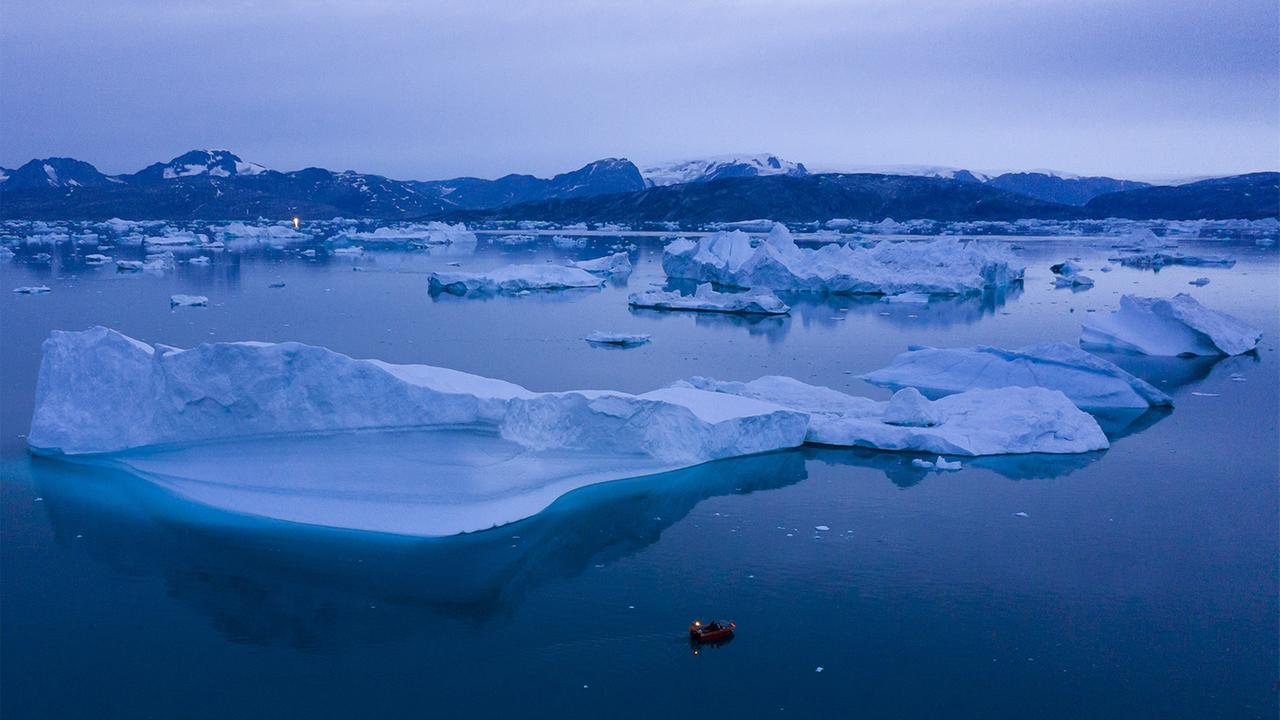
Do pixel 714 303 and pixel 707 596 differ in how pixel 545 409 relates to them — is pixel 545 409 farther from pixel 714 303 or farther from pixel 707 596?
pixel 714 303

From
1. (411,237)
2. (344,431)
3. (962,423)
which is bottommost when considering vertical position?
(962,423)

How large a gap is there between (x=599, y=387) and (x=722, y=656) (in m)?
6.06

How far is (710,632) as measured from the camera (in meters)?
4.95

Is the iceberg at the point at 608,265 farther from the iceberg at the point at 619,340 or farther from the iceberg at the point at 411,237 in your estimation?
the iceberg at the point at 411,237

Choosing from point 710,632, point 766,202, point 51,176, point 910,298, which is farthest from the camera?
point 51,176

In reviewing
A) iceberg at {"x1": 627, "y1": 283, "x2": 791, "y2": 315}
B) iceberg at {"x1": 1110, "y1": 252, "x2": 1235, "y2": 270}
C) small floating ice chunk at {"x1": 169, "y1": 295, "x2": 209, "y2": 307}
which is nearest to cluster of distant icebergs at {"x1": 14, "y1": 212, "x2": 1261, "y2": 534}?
iceberg at {"x1": 627, "y1": 283, "x2": 791, "y2": 315}

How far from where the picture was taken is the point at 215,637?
16.7 ft

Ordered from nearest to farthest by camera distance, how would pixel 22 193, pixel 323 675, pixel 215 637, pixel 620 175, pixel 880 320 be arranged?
1. pixel 323 675
2. pixel 215 637
3. pixel 880 320
4. pixel 22 193
5. pixel 620 175

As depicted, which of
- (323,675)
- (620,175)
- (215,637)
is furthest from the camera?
(620,175)

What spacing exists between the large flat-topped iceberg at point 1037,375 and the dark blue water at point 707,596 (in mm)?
787

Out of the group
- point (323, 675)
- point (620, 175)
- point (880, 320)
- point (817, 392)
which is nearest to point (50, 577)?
point (323, 675)

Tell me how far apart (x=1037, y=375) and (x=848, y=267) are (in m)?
12.8

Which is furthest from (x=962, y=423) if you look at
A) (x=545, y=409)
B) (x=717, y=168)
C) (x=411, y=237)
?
(x=717, y=168)

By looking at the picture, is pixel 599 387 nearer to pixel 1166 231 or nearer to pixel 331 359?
pixel 331 359
